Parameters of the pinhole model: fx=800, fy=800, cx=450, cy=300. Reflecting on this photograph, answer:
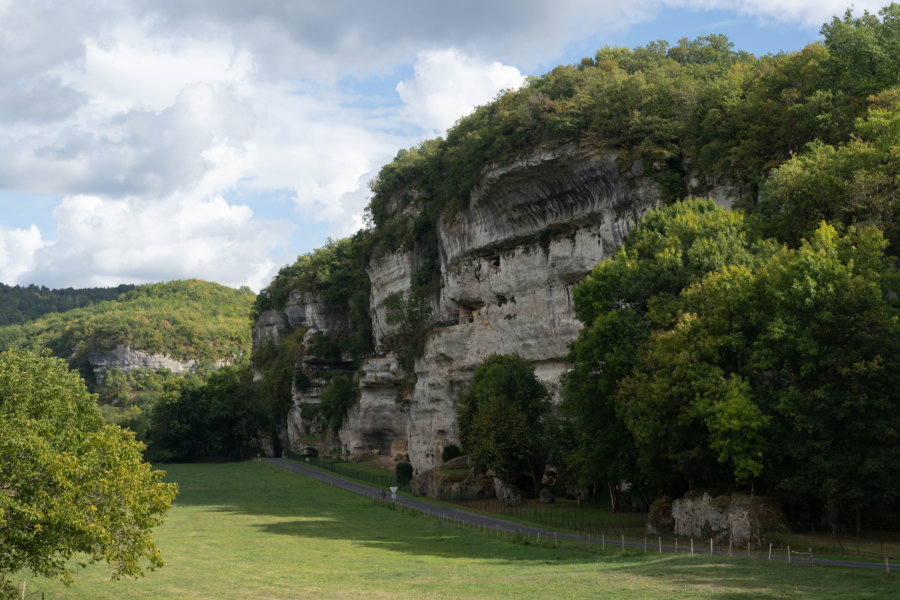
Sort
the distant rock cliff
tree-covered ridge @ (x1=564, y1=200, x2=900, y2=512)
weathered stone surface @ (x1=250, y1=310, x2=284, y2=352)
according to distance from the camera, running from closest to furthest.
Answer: tree-covered ridge @ (x1=564, y1=200, x2=900, y2=512)
the distant rock cliff
weathered stone surface @ (x1=250, y1=310, x2=284, y2=352)

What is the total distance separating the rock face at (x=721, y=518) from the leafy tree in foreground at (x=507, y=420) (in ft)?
50.1

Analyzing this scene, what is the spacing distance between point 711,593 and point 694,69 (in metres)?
49.9

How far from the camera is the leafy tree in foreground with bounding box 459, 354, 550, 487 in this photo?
1999 inches

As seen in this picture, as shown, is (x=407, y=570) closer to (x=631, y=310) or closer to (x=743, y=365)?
(x=743, y=365)

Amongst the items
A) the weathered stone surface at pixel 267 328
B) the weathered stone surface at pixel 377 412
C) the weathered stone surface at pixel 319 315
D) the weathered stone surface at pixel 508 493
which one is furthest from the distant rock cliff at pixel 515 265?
Answer: the weathered stone surface at pixel 267 328

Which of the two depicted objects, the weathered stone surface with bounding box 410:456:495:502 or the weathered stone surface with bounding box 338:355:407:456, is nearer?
the weathered stone surface with bounding box 410:456:495:502

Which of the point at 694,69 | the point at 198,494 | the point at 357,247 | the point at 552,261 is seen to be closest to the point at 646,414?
the point at 552,261

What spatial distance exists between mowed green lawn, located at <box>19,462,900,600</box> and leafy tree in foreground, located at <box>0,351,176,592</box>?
352cm

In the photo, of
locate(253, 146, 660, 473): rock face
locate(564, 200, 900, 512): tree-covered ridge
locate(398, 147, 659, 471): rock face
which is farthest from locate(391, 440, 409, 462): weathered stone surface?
locate(564, 200, 900, 512): tree-covered ridge

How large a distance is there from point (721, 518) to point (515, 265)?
3554cm

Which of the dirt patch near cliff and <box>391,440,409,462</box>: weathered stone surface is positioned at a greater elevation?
<box>391,440,409,462</box>: weathered stone surface

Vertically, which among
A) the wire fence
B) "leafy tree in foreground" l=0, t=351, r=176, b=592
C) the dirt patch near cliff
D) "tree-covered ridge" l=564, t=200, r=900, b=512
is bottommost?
the wire fence

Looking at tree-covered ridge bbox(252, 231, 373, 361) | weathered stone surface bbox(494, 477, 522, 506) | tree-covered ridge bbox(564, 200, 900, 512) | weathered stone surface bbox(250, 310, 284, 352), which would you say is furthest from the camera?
weathered stone surface bbox(250, 310, 284, 352)

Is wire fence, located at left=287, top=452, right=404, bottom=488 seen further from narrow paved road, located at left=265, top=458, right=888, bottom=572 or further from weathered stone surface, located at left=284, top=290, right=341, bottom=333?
weathered stone surface, located at left=284, top=290, right=341, bottom=333
